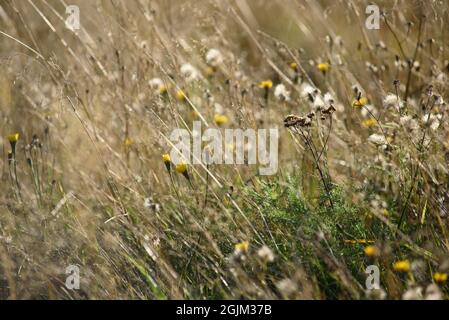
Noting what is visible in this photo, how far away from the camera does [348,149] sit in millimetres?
2346

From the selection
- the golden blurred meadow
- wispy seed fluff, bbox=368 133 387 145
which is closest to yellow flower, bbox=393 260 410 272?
the golden blurred meadow

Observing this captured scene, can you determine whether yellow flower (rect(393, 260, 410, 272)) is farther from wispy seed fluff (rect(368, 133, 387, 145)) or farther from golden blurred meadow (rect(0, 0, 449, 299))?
wispy seed fluff (rect(368, 133, 387, 145))

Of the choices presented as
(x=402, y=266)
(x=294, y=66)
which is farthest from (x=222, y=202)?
(x=294, y=66)

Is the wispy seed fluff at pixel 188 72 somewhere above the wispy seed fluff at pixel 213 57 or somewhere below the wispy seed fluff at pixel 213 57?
below

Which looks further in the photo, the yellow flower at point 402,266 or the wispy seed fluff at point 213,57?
the wispy seed fluff at point 213,57

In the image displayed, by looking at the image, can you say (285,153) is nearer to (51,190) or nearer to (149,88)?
(149,88)

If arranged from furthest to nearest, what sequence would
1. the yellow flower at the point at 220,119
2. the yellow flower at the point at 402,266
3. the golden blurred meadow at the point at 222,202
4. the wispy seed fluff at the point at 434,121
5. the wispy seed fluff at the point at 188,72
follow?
the wispy seed fluff at the point at 188,72 < the yellow flower at the point at 220,119 < the wispy seed fluff at the point at 434,121 < the golden blurred meadow at the point at 222,202 < the yellow flower at the point at 402,266

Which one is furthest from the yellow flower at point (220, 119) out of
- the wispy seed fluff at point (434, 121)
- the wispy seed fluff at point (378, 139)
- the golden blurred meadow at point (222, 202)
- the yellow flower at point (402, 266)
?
the yellow flower at point (402, 266)

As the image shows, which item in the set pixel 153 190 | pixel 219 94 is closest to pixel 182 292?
pixel 153 190

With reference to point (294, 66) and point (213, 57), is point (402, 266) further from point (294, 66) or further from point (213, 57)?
point (213, 57)

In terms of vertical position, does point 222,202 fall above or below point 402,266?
above

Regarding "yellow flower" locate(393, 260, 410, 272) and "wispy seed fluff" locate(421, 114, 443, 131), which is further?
"wispy seed fluff" locate(421, 114, 443, 131)

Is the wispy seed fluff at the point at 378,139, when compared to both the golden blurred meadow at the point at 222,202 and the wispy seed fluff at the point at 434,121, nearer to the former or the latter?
the golden blurred meadow at the point at 222,202
